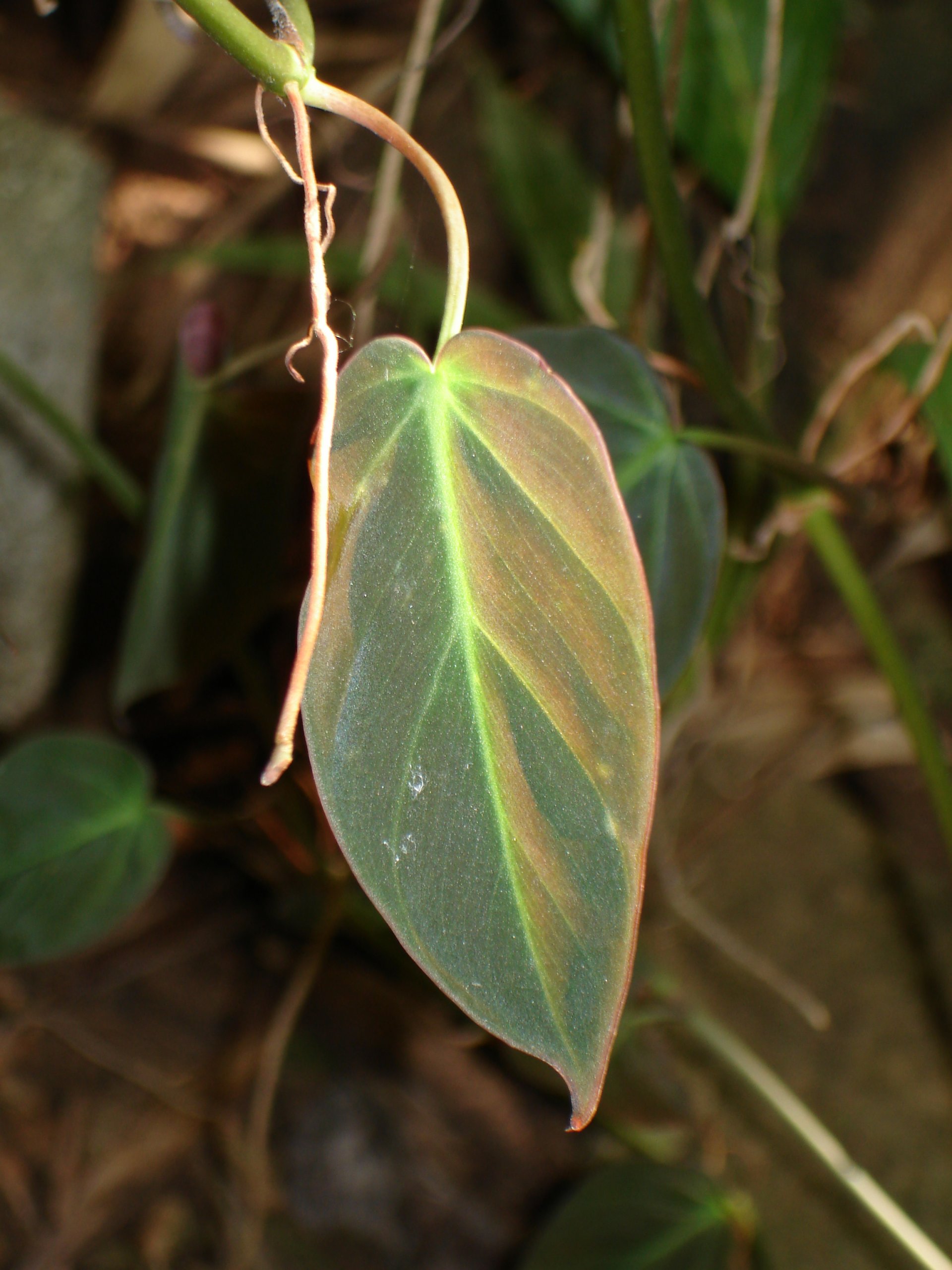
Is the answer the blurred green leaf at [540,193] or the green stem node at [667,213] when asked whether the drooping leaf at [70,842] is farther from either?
the blurred green leaf at [540,193]

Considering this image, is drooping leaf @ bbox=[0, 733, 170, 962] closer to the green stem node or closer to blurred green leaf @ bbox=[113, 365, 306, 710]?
blurred green leaf @ bbox=[113, 365, 306, 710]

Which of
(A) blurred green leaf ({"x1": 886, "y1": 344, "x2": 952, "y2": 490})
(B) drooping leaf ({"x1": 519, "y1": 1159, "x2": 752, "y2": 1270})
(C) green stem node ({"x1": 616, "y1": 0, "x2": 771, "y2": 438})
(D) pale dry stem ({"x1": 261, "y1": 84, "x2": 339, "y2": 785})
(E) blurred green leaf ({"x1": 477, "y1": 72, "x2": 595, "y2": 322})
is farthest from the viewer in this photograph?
(E) blurred green leaf ({"x1": 477, "y1": 72, "x2": 595, "y2": 322})

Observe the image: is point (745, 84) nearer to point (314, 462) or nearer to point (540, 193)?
point (540, 193)

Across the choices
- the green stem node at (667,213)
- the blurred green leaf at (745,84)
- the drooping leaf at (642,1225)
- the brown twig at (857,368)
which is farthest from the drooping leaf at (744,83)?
the drooping leaf at (642,1225)

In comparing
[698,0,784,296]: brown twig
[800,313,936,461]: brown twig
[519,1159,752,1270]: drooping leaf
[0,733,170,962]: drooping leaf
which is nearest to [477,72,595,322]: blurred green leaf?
[698,0,784,296]: brown twig

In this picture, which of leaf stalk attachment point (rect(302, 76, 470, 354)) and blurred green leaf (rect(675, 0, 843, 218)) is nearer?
leaf stalk attachment point (rect(302, 76, 470, 354))

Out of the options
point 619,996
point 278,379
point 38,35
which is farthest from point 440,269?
point 619,996

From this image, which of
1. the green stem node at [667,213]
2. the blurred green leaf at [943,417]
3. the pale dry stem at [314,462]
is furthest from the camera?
the blurred green leaf at [943,417]
